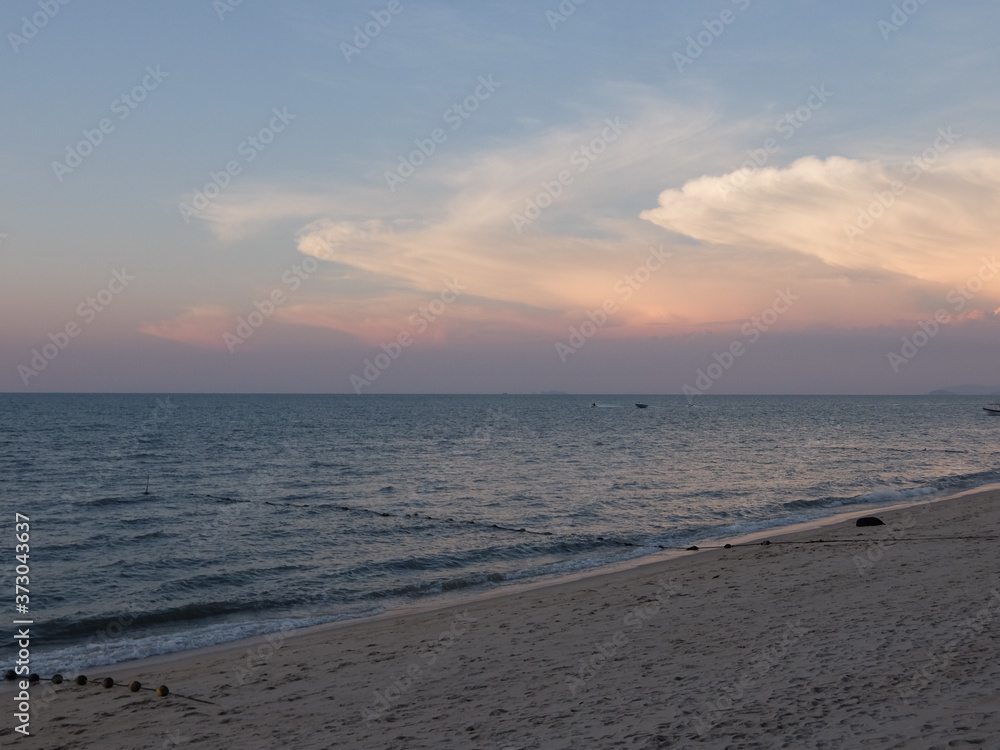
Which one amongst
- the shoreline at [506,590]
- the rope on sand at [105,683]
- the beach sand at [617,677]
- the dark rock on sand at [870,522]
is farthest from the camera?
the dark rock on sand at [870,522]

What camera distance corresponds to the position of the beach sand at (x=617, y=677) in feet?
26.7

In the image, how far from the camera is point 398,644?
43.5ft

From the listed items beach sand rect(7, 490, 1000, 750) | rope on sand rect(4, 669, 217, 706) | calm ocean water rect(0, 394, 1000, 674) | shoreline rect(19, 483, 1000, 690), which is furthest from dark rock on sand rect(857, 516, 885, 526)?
rope on sand rect(4, 669, 217, 706)

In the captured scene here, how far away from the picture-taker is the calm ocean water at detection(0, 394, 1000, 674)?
685 inches

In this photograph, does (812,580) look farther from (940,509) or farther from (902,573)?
(940,509)

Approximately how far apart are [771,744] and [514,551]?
16337mm

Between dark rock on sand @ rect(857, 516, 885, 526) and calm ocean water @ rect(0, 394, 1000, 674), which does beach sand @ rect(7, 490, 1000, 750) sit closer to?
calm ocean water @ rect(0, 394, 1000, 674)

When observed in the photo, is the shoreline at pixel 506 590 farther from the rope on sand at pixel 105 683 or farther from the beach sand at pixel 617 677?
the rope on sand at pixel 105 683

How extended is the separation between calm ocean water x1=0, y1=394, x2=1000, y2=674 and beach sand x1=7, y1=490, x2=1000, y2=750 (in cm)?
315

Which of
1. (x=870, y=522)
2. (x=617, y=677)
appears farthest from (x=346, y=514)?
(x=617, y=677)

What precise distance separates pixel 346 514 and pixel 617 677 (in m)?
21.9

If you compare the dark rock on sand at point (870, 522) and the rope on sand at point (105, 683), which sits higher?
the rope on sand at point (105, 683)

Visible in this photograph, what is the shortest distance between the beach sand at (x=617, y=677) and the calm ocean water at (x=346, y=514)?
3147mm

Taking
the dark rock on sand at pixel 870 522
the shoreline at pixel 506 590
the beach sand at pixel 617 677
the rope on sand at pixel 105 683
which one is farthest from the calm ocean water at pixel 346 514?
the dark rock on sand at pixel 870 522
